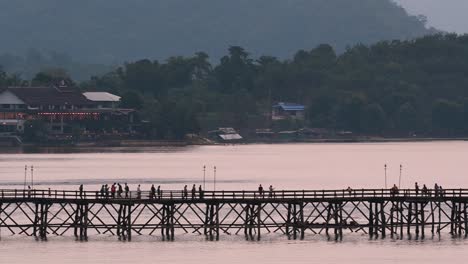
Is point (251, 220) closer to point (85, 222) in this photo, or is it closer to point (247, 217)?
point (247, 217)

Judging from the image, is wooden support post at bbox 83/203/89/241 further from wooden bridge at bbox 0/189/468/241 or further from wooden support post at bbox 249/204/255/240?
wooden support post at bbox 249/204/255/240

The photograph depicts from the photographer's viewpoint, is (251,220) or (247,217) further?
(251,220)

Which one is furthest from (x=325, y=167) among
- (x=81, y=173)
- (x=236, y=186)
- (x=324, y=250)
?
(x=324, y=250)

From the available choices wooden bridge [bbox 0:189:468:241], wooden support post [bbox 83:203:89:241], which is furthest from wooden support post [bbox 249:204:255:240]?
wooden support post [bbox 83:203:89:241]

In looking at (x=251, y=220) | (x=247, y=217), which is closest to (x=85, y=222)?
(x=247, y=217)

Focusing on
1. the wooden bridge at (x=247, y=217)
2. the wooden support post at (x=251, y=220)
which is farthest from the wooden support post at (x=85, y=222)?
the wooden support post at (x=251, y=220)

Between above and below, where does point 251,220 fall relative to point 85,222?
above

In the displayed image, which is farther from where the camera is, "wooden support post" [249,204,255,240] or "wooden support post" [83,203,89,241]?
"wooden support post" [249,204,255,240]

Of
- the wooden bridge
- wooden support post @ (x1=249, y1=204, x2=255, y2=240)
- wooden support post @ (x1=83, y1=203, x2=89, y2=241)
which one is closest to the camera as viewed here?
the wooden bridge

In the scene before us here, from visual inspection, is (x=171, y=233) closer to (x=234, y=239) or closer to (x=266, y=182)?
(x=234, y=239)

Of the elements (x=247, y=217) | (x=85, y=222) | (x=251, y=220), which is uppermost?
(x=247, y=217)

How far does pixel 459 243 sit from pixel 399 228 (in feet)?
28.3

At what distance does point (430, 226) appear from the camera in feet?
327

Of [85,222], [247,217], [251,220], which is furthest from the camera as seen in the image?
[251,220]
